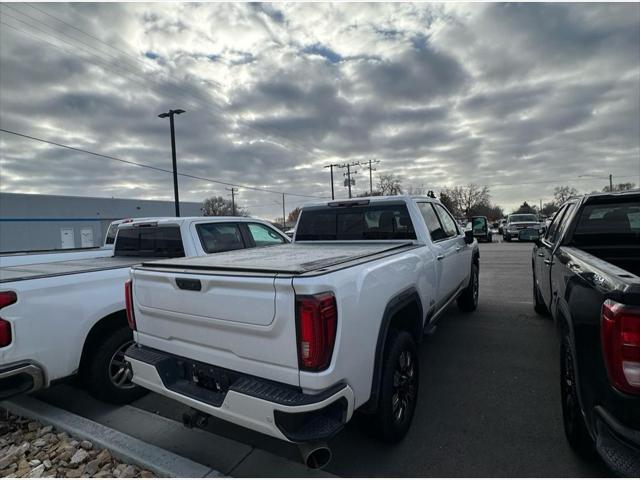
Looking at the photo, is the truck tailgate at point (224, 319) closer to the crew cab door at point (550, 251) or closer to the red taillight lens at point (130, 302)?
the red taillight lens at point (130, 302)

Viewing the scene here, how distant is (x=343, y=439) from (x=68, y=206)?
39.0 m

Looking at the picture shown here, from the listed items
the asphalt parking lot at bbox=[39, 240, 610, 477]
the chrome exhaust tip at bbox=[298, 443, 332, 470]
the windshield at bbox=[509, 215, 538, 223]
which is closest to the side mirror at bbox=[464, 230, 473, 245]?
the asphalt parking lot at bbox=[39, 240, 610, 477]

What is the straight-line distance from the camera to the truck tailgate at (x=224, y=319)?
2.03 metres

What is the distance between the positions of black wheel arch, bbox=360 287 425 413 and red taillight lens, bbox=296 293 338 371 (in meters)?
0.58

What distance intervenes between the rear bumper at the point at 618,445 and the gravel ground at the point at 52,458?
2.74 m

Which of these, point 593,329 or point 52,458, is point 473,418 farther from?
point 52,458

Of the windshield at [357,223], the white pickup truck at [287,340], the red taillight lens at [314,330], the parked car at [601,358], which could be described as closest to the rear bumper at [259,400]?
the white pickup truck at [287,340]

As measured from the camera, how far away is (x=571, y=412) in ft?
8.46

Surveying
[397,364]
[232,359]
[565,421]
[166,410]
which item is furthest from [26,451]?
[565,421]

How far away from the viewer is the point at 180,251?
15.5 feet

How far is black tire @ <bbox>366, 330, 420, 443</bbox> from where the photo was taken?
2564 millimetres

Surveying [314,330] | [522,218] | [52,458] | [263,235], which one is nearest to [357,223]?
[263,235]

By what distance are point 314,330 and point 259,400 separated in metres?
0.51

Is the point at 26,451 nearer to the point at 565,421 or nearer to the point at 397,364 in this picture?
the point at 397,364
